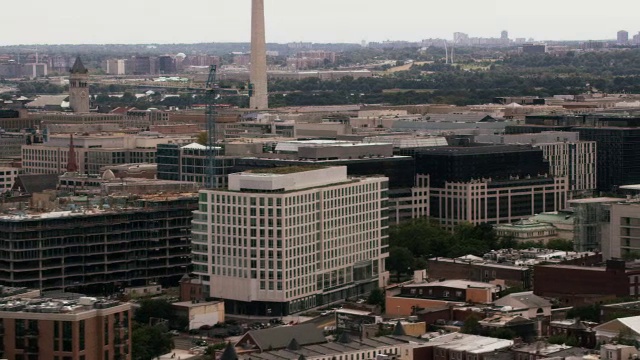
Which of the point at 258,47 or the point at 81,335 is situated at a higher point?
the point at 258,47

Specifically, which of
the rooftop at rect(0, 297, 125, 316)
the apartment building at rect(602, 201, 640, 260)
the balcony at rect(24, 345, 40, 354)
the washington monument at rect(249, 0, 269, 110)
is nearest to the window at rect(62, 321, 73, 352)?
the rooftop at rect(0, 297, 125, 316)

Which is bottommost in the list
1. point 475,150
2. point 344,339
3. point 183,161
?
point 344,339

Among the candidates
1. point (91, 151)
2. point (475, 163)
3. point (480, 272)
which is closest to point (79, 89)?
point (91, 151)

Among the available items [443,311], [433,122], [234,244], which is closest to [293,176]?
[234,244]

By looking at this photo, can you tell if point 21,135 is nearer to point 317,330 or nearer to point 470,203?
point 470,203

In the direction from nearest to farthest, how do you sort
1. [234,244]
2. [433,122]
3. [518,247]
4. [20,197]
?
[234,244] < [518,247] < [20,197] < [433,122]

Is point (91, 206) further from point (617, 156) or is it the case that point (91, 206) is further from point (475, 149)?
point (617, 156)
